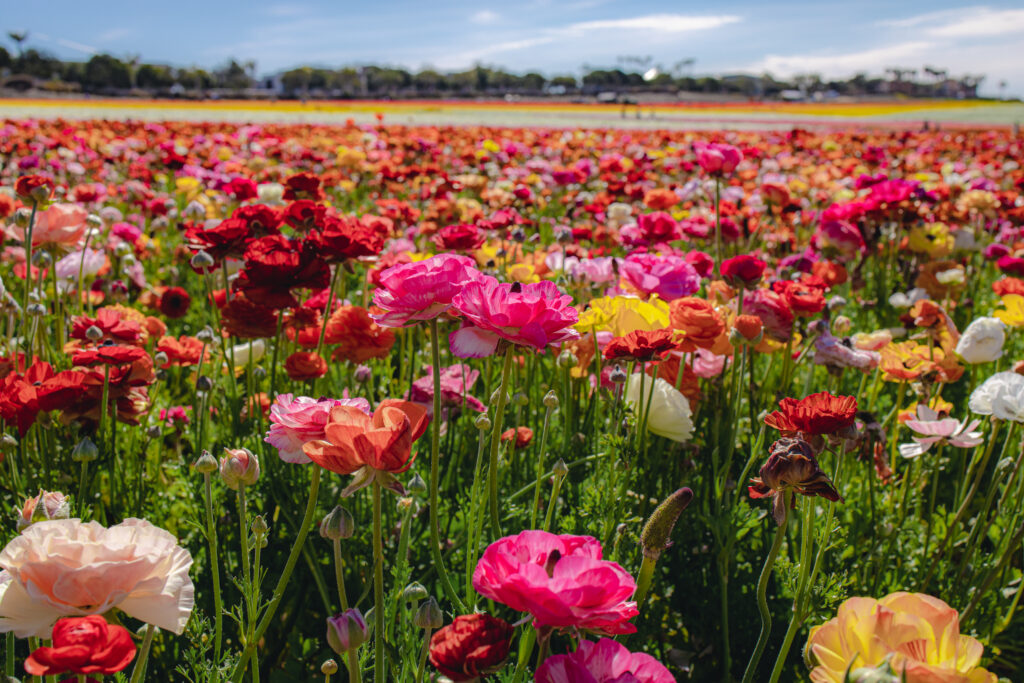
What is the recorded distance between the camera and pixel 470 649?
0.67 metres

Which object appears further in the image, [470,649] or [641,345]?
[641,345]

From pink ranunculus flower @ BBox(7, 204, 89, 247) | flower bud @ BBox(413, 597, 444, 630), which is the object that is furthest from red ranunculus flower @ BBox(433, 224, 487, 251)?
flower bud @ BBox(413, 597, 444, 630)

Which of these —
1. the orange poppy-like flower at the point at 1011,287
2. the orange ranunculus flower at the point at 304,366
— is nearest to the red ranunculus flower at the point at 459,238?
the orange ranunculus flower at the point at 304,366

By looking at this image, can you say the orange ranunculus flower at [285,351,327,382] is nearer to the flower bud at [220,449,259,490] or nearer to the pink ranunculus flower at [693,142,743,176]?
the flower bud at [220,449,259,490]

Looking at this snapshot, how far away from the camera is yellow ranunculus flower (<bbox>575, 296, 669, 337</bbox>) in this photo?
150cm

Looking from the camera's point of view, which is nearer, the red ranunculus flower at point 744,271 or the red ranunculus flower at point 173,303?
the red ranunculus flower at point 744,271

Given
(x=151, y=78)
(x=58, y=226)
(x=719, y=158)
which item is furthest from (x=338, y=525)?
(x=151, y=78)

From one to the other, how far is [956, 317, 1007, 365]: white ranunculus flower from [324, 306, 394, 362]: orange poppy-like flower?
1406 millimetres

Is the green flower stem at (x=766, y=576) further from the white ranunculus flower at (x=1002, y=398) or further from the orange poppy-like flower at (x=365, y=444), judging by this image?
the white ranunculus flower at (x=1002, y=398)

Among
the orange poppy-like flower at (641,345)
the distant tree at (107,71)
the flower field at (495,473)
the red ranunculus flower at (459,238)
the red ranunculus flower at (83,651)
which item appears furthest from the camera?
the distant tree at (107,71)

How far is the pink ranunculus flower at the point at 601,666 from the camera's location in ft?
2.14

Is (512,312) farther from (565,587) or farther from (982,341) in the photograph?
(982,341)

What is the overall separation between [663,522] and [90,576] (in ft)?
1.97

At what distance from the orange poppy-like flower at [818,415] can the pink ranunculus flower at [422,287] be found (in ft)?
1.49
